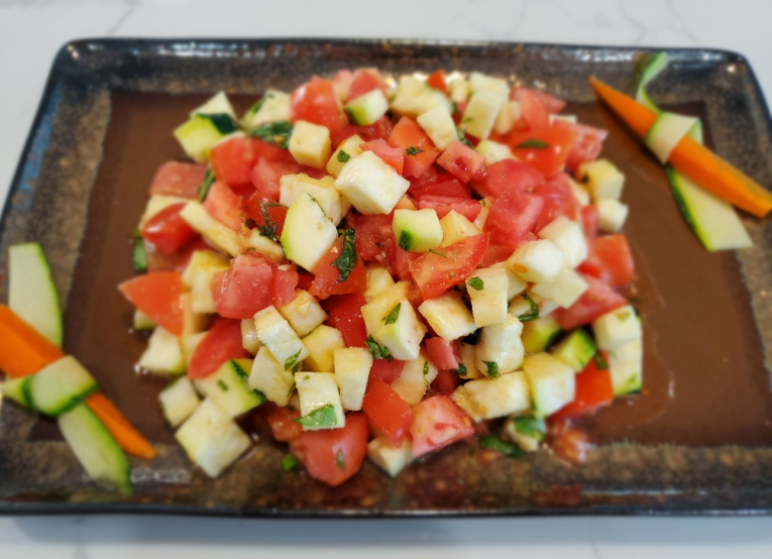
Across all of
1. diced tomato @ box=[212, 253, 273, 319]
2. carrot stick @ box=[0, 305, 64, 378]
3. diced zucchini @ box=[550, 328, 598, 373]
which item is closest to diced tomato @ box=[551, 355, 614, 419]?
diced zucchini @ box=[550, 328, 598, 373]

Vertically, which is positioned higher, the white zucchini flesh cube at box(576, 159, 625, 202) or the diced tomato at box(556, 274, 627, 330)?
the white zucchini flesh cube at box(576, 159, 625, 202)

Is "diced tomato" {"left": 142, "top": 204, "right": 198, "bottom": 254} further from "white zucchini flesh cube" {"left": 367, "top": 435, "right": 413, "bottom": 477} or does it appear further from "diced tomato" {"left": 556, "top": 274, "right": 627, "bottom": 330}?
"diced tomato" {"left": 556, "top": 274, "right": 627, "bottom": 330}

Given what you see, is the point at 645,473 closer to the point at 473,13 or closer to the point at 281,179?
the point at 281,179

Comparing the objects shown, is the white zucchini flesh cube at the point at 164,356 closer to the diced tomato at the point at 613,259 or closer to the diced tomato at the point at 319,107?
the diced tomato at the point at 319,107

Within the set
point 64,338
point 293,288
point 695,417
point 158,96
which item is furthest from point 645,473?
point 158,96

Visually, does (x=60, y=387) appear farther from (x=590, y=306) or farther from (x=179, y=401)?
(x=590, y=306)

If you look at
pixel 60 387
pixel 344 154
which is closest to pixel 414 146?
pixel 344 154
